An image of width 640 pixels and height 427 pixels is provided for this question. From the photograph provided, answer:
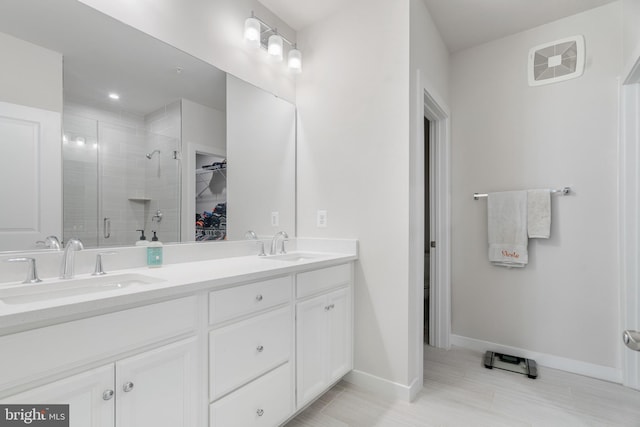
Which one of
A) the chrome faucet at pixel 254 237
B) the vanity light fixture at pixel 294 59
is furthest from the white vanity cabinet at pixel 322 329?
the vanity light fixture at pixel 294 59

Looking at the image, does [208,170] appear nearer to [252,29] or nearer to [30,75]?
[30,75]

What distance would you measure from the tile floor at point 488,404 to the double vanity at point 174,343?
0.23 metres

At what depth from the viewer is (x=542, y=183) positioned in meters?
2.42

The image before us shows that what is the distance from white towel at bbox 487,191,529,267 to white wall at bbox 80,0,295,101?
1917 mm

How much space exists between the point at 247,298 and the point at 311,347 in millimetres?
590

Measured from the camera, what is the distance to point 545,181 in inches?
94.7

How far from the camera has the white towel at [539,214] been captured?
2332mm

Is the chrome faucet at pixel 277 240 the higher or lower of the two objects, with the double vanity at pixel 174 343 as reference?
higher

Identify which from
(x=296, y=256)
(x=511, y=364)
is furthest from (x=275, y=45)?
(x=511, y=364)

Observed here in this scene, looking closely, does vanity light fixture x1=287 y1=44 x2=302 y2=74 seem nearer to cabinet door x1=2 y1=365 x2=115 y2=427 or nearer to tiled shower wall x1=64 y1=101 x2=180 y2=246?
tiled shower wall x1=64 y1=101 x2=180 y2=246

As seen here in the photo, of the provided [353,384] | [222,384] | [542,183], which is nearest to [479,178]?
[542,183]

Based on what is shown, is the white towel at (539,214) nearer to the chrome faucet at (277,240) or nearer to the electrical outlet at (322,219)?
the electrical outlet at (322,219)

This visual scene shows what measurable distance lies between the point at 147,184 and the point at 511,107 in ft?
9.09

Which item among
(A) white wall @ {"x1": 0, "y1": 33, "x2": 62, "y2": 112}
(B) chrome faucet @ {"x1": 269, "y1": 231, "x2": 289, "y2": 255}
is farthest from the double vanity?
(A) white wall @ {"x1": 0, "y1": 33, "x2": 62, "y2": 112}
